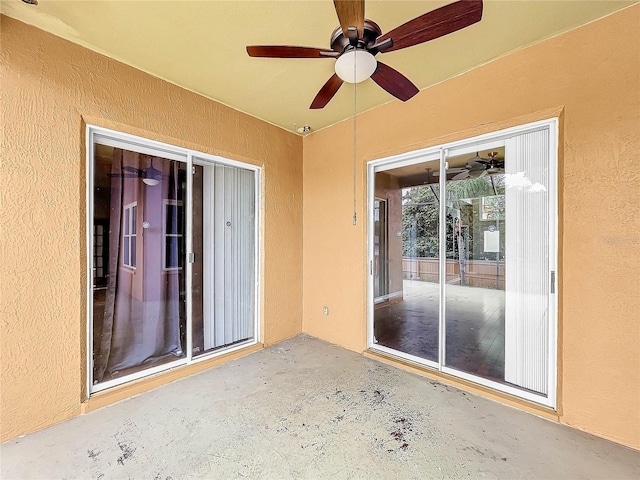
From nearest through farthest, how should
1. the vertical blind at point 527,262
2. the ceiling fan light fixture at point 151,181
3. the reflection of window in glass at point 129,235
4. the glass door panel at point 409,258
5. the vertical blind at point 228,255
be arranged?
the vertical blind at point 527,262 → the reflection of window in glass at point 129,235 → the ceiling fan light fixture at point 151,181 → the glass door panel at point 409,258 → the vertical blind at point 228,255

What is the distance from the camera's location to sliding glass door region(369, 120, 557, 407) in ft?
7.43

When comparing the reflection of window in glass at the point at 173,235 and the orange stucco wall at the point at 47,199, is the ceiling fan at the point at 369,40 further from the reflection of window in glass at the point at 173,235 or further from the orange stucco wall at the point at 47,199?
the reflection of window in glass at the point at 173,235

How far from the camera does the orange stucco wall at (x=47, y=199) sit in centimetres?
192

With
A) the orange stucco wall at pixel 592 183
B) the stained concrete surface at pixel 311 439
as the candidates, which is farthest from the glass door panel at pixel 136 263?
the orange stucco wall at pixel 592 183

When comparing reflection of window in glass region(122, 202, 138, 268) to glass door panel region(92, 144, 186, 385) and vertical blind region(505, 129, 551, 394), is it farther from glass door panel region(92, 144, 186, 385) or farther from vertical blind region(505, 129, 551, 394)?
vertical blind region(505, 129, 551, 394)

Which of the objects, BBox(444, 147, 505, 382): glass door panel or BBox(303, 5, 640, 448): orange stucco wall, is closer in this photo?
BBox(303, 5, 640, 448): orange stucco wall

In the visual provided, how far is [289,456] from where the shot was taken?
176 cm

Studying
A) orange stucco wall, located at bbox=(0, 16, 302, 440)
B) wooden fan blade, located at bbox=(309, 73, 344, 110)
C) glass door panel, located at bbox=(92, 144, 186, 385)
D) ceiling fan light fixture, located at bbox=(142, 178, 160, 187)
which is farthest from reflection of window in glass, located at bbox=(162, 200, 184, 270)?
wooden fan blade, located at bbox=(309, 73, 344, 110)

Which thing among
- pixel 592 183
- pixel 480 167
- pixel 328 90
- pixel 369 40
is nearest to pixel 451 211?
pixel 480 167

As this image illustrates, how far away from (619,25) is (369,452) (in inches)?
129

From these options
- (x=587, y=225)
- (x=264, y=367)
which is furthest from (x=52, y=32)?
(x=587, y=225)

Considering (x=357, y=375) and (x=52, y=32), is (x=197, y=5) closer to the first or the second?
(x=52, y=32)

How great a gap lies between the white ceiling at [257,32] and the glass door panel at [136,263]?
0.84m

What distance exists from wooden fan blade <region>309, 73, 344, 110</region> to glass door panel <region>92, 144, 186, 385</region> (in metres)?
1.60
